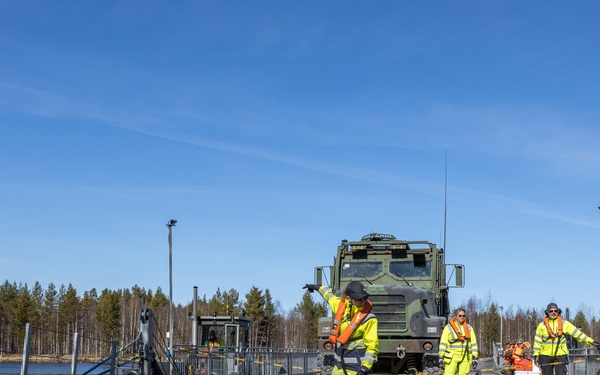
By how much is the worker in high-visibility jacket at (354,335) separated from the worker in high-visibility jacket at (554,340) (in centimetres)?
619

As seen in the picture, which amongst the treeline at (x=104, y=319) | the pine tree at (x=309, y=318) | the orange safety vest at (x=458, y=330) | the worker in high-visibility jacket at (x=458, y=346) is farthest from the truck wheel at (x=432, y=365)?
the pine tree at (x=309, y=318)

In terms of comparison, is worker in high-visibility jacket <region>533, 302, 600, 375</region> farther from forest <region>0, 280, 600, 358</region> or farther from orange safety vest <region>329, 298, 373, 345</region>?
forest <region>0, 280, 600, 358</region>

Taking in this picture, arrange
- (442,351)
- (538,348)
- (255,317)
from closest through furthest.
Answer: (442,351), (538,348), (255,317)

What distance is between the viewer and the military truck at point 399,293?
17.2 metres

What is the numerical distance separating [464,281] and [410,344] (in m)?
2.58

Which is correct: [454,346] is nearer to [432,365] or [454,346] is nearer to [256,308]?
[432,365]

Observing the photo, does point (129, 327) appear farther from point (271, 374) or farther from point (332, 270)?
point (332, 270)

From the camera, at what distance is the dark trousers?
1472cm

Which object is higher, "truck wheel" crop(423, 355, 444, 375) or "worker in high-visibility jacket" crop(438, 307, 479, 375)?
"worker in high-visibility jacket" crop(438, 307, 479, 375)

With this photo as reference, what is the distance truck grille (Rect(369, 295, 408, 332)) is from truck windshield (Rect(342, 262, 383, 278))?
177 cm

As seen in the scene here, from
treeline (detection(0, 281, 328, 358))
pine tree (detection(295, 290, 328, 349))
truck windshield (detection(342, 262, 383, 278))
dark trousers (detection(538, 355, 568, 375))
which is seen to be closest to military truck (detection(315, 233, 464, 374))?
truck windshield (detection(342, 262, 383, 278))

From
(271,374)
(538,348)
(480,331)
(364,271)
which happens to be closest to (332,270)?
(364,271)

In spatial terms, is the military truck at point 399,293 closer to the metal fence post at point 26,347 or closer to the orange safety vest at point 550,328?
the orange safety vest at point 550,328

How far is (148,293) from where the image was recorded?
571 ft
